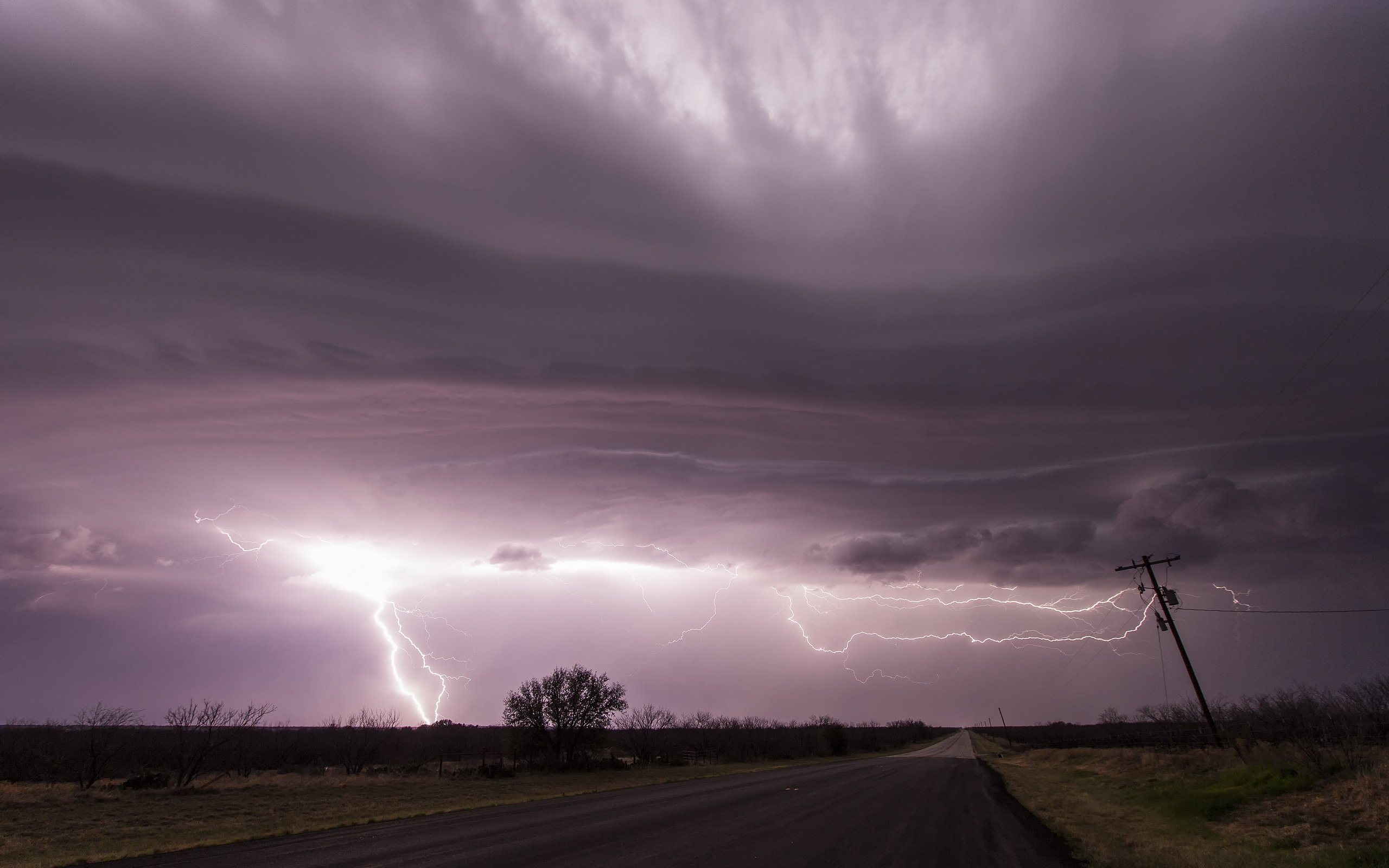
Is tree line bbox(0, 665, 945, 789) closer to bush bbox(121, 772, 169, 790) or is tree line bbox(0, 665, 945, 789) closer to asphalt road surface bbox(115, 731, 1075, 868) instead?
bush bbox(121, 772, 169, 790)

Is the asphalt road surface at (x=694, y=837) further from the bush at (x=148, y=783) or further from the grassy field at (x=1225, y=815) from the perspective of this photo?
the bush at (x=148, y=783)

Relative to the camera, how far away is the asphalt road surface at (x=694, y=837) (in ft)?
42.8

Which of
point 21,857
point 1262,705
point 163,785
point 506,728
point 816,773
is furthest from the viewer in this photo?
point 506,728

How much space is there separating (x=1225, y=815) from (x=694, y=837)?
1554 centimetres

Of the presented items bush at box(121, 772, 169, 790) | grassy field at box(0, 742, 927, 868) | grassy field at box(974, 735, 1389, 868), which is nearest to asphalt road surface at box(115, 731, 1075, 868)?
grassy field at box(974, 735, 1389, 868)

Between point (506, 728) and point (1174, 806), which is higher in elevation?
point (506, 728)

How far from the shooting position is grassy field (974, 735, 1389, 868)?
13.0 m

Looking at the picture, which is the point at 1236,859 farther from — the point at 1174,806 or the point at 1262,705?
the point at 1262,705

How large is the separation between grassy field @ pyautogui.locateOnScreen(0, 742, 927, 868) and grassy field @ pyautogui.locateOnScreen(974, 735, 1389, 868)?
69.2ft

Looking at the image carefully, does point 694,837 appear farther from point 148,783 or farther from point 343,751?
point 343,751

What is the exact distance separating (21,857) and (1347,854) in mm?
28040

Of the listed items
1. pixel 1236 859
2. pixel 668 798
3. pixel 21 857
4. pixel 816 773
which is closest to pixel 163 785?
pixel 21 857

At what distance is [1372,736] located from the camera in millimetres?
22609

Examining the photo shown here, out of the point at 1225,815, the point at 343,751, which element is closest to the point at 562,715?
the point at 343,751
